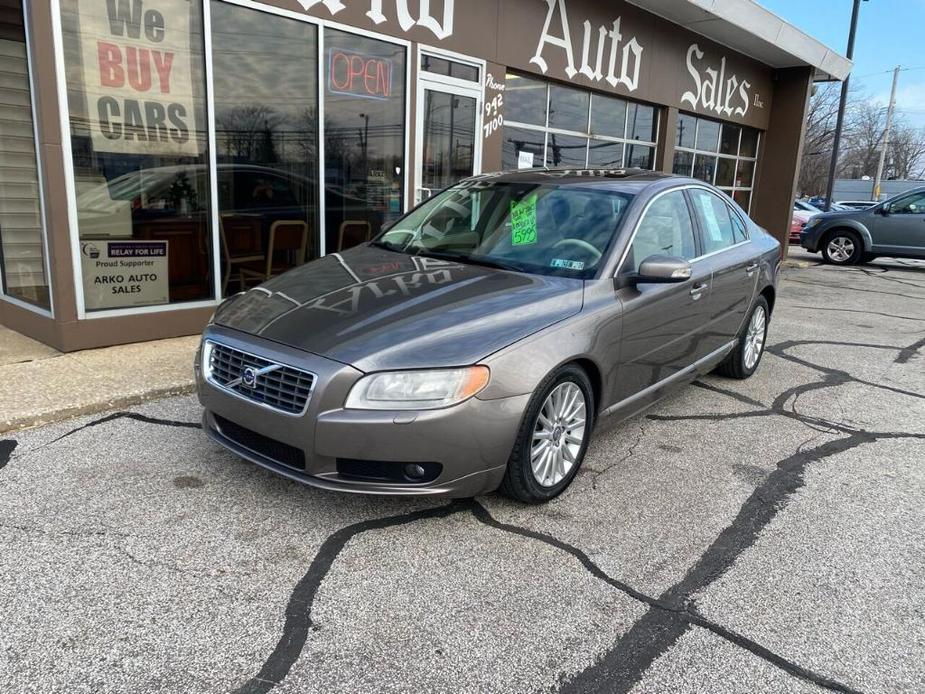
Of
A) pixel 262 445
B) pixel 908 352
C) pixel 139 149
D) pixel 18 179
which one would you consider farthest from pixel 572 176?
pixel 18 179

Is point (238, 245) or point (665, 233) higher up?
point (665, 233)

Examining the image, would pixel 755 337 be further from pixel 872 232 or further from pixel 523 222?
pixel 872 232

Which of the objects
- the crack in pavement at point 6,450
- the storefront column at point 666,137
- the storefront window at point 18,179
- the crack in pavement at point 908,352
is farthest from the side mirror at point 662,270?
the storefront column at point 666,137

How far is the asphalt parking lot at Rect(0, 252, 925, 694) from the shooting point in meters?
2.34

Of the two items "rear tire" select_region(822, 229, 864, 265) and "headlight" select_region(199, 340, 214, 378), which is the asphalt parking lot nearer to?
"headlight" select_region(199, 340, 214, 378)

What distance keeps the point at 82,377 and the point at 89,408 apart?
0.63m

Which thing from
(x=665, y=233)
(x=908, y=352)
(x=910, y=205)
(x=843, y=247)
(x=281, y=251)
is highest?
(x=910, y=205)

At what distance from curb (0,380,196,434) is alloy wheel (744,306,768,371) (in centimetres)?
434

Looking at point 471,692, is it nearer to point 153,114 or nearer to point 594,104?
point 153,114

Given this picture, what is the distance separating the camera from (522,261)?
397 cm

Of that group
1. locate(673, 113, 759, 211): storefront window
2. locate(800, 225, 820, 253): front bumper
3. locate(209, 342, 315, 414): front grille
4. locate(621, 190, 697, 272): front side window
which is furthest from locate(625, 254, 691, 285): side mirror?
locate(800, 225, 820, 253): front bumper

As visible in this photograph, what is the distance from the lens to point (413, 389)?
2951 mm

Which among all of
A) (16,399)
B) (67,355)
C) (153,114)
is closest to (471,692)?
(16,399)

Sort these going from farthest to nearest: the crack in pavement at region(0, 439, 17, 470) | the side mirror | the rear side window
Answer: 1. the rear side window
2. the crack in pavement at region(0, 439, 17, 470)
3. the side mirror
